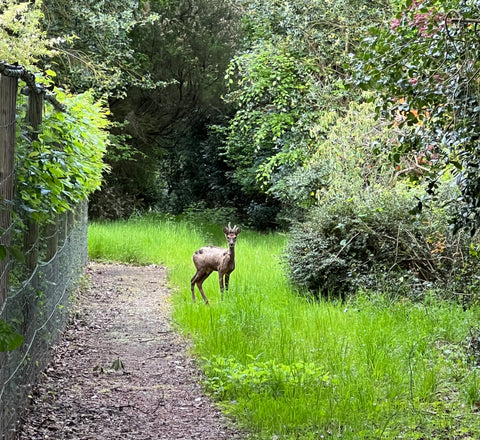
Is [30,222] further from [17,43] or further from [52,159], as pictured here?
[17,43]

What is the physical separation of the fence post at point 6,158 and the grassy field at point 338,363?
216cm

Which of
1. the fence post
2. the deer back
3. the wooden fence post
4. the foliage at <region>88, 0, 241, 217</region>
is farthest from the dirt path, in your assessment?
the foliage at <region>88, 0, 241, 217</region>

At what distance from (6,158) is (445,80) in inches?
126

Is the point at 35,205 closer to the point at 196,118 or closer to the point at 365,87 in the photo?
the point at 365,87

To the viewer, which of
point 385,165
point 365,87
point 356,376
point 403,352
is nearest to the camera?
point 365,87

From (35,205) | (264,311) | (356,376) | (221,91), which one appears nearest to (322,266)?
(264,311)

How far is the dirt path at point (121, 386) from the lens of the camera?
4.90m

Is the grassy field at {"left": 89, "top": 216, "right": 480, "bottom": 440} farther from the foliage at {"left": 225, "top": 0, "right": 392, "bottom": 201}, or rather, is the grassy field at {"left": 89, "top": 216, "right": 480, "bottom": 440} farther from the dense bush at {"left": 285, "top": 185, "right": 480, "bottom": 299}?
the foliage at {"left": 225, "top": 0, "right": 392, "bottom": 201}

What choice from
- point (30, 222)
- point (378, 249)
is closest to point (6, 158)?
point (30, 222)

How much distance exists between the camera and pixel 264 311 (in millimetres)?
8344

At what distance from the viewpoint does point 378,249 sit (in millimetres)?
9953

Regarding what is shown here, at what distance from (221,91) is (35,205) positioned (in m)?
18.5

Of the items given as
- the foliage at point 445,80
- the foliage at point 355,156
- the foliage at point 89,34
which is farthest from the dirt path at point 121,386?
the foliage at point 89,34

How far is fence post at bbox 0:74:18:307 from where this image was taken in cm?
379
